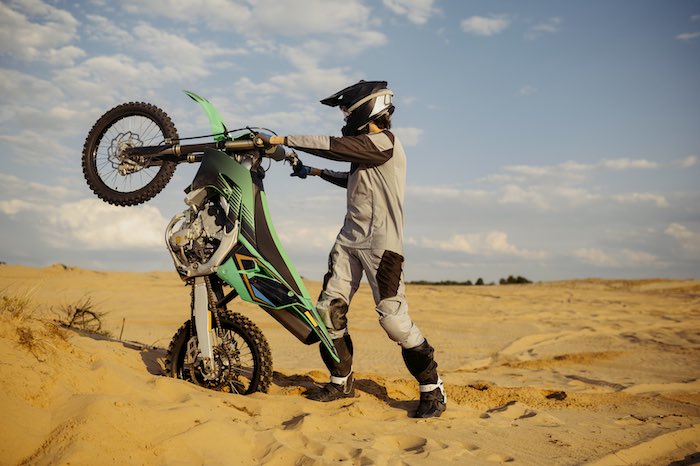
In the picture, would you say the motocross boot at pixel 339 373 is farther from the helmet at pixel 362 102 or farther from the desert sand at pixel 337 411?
the helmet at pixel 362 102

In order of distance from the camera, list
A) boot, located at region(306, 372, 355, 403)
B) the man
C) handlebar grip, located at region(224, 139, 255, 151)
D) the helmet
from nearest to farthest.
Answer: handlebar grip, located at region(224, 139, 255, 151), the man, the helmet, boot, located at region(306, 372, 355, 403)

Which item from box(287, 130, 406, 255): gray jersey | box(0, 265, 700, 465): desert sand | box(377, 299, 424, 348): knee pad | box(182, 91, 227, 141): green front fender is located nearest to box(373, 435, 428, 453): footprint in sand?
box(0, 265, 700, 465): desert sand

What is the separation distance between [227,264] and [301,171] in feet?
3.76

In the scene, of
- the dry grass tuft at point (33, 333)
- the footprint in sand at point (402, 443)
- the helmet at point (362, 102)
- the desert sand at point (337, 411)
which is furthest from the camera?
the helmet at point (362, 102)

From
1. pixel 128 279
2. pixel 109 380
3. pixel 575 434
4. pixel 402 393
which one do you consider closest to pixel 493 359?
pixel 402 393

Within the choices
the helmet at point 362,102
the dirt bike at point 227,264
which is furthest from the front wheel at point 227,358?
the helmet at point 362,102

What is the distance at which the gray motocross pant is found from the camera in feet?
14.2

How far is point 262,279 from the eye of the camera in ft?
14.0

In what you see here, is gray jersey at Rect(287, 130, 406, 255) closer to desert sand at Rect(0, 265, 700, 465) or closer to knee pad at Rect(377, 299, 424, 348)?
knee pad at Rect(377, 299, 424, 348)

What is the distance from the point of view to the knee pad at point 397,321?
4328 mm

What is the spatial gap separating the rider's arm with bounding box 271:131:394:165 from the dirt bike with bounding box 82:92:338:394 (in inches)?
10.9

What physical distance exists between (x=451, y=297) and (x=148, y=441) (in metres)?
13.7

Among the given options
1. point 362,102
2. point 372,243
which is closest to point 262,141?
point 362,102

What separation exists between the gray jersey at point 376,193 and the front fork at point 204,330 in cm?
115
